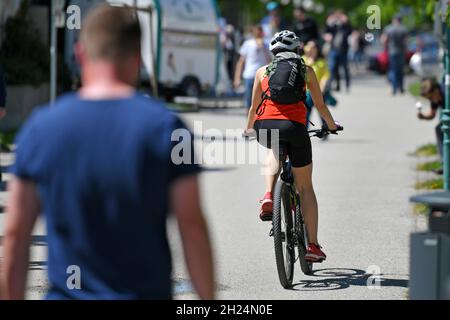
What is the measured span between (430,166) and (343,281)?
25.2 ft

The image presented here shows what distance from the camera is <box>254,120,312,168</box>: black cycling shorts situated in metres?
8.35

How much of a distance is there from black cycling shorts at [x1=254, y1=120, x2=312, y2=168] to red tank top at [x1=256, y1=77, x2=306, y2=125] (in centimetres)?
3

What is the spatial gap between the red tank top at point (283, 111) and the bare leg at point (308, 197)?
0.32 metres

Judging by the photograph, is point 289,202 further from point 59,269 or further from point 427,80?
point 427,80

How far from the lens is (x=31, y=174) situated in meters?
3.67

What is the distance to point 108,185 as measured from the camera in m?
3.58

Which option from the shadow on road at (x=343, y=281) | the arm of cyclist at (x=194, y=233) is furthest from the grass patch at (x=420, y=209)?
the arm of cyclist at (x=194, y=233)

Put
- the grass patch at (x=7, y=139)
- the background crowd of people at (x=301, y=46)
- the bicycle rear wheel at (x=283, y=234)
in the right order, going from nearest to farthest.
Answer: the bicycle rear wheel at (x=283, y=234) → the grass patch at (x=7, y=139) → the background crowd of people at (x=301, y=46)

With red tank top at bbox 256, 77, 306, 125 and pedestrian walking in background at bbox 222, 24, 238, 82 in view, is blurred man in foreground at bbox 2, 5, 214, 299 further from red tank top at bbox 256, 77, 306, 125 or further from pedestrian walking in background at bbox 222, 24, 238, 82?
pedestrian walking in background at bbox 222, 24, 238, 82

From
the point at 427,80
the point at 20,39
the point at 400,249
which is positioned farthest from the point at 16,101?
the point at 400,249

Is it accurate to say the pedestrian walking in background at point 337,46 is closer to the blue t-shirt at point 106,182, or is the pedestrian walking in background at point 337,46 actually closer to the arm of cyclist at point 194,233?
the arm of cyclist at point 194,233

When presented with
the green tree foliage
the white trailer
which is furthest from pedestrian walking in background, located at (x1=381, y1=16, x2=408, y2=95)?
the green tree foliage

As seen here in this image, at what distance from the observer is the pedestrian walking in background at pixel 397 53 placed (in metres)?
32.1

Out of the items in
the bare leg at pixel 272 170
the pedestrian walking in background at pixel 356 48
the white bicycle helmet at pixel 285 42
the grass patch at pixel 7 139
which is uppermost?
the pedestrian walking in background at pixel 356 48
